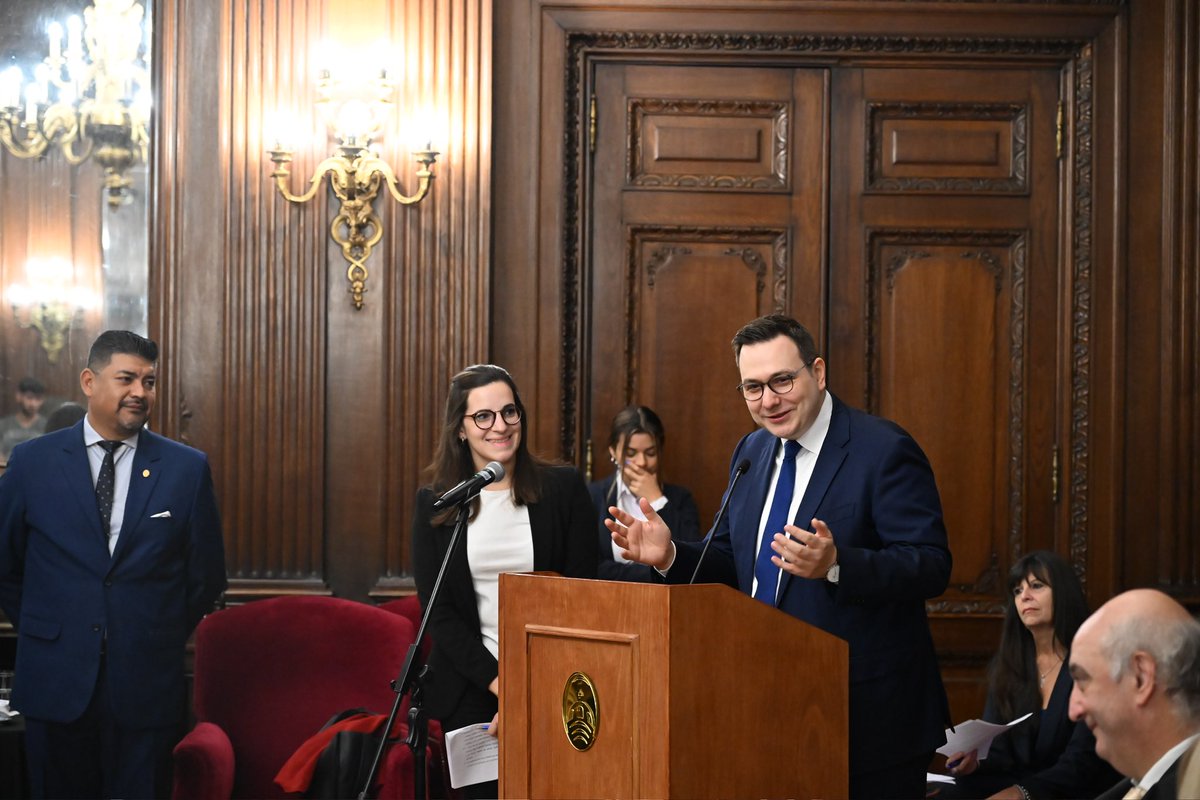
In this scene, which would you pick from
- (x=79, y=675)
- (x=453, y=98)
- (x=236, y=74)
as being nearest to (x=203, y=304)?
(x=236, y=74)

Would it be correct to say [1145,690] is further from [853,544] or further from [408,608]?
[408,608]

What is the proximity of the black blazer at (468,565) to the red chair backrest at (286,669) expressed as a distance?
946mm

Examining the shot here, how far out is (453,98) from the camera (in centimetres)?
534

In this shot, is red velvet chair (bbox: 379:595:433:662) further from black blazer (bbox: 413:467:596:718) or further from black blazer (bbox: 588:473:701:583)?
black blazer (bbox: 413:467:596:718)

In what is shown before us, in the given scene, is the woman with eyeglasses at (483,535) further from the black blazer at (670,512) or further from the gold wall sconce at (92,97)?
the gold wall sconce at (92,97)

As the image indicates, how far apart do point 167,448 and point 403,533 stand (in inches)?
45.3

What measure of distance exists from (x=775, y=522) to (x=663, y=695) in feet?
2.74

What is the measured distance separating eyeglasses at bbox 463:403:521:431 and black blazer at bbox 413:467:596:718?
176 millimetres

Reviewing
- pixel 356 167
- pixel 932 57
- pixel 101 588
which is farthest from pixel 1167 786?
pixel 932 57

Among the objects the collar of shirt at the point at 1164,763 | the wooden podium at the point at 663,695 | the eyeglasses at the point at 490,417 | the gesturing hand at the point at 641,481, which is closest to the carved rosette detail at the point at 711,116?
the gesturing hand at the point at 641,481

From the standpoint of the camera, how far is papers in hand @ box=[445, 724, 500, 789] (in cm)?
345

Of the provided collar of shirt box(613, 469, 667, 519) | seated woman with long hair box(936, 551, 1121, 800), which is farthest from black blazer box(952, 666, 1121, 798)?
collar of shirt box(613, 469, 667, 519)

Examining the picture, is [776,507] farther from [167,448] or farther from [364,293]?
[364,293]

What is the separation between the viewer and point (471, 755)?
3.50 metres
